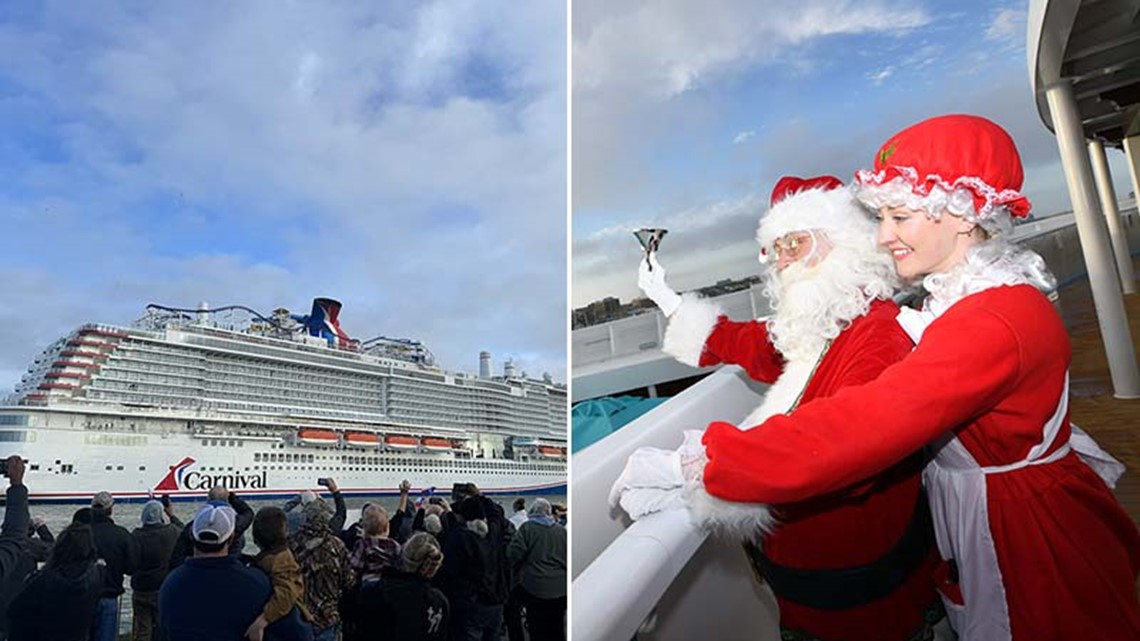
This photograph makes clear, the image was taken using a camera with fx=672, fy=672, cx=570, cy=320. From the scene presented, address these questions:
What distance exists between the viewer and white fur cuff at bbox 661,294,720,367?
0.86 m

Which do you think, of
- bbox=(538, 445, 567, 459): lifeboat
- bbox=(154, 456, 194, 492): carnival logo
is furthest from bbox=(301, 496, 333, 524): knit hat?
bbox=(538, 445, 567, 459): lifeboat

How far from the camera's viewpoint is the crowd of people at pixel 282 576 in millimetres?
1335

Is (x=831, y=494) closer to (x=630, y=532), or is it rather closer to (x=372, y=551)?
(x=630, y=532)

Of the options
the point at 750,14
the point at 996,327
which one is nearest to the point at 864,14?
the point at 750,14

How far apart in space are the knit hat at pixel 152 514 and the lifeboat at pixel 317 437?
422 cm

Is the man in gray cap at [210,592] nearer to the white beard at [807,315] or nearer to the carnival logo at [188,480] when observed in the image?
the white beard at [807,315]

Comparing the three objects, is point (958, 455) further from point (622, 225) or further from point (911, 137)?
point (622, 225)

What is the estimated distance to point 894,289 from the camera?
638mm

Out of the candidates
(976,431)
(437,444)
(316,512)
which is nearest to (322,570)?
(316,512)

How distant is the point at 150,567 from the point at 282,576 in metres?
0.60

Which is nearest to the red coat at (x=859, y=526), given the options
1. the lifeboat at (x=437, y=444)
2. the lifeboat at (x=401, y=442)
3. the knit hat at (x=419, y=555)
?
the knit hat at (x=419, y=555)

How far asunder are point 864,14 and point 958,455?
12.5 ft

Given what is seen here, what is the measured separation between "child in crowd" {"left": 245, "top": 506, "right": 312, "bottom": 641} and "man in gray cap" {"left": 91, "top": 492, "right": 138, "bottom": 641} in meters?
0.48

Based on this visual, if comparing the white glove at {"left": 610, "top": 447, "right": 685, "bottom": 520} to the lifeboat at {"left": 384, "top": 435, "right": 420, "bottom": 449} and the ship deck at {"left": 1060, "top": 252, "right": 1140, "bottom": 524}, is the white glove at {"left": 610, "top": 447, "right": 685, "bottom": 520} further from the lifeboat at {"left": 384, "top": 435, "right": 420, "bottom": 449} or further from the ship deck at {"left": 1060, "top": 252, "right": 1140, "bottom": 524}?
Result: the lifeboat at {"left": 384, "top": 435, "right": 420, "bottom": 449}
